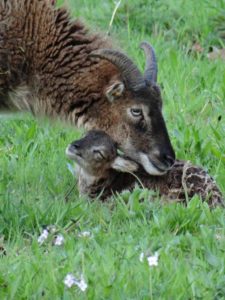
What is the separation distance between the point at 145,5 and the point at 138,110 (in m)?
4.31

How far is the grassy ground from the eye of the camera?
6168 mm

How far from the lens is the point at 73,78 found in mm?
8430

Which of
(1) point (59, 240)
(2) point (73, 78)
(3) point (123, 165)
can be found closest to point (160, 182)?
(3) point (123, 165)

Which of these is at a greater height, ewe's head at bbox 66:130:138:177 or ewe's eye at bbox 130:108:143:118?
ewe's eye at bbox 130:108:143:118

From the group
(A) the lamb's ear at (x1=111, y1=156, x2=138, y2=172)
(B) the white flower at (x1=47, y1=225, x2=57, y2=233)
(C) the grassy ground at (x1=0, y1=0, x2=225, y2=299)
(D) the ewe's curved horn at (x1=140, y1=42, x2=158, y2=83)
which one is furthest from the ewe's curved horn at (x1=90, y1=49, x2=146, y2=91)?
(B) the white flower at (x1=47, y1=225, x2=57, y2=233)

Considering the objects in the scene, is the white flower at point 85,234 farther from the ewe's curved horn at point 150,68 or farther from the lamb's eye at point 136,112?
the ewe's curved horn at point 150,68

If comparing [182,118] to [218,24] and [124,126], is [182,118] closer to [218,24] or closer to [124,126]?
[124,126]

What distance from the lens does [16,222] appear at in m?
7.25

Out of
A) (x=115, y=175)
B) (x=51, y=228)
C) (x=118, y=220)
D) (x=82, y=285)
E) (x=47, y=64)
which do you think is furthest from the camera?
(x=47, y=64)

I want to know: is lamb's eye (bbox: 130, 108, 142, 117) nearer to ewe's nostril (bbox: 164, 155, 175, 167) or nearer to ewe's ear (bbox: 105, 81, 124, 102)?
ewe's ear (bbox: 105, 81, 124, 102)

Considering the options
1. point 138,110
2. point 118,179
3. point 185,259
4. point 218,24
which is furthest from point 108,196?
point 218,24

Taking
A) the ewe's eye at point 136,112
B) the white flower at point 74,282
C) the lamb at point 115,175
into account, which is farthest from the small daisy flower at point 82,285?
the ewe's eye at point 136,112

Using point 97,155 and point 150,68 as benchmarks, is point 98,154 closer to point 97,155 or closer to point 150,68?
point 97,155

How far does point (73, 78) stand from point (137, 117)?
0.63m
